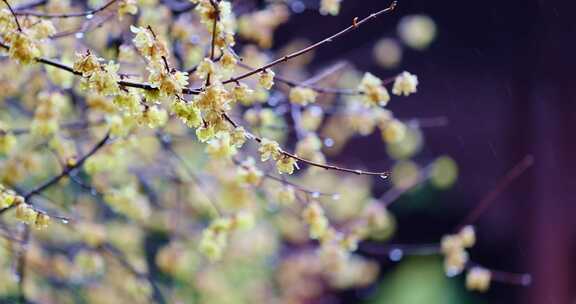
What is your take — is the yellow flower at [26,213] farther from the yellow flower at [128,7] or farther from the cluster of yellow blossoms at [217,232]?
the cluster of yellow blossoms at [217,232]

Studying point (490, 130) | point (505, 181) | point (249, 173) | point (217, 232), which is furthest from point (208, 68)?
point (490, 130)

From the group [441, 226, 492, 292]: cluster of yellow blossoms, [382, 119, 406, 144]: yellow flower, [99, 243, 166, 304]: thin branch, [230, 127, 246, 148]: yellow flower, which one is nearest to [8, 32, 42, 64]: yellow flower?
[230, 127, 246, 148]: yellow flower

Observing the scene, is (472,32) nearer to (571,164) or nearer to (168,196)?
(571,164)

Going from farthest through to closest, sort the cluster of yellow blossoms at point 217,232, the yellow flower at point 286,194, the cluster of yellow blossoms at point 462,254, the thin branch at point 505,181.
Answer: the thin branch at point 505,181
the cluster of yellow blossoms at point 462,254
the cluster of yellow blossoms at point 217,232
the yellow flower at point 286,194

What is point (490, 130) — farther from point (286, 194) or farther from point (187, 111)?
point (187, 111)

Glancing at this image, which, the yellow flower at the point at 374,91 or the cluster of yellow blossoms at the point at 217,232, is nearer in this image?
the yellow flower at the point at 374,91

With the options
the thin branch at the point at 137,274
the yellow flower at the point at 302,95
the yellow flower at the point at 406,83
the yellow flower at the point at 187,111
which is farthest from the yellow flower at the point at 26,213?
the yellow flower at the point at 406,83

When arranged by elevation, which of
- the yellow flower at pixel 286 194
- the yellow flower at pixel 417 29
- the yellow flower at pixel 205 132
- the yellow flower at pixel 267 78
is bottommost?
the yellow flower at pixel 205 132
